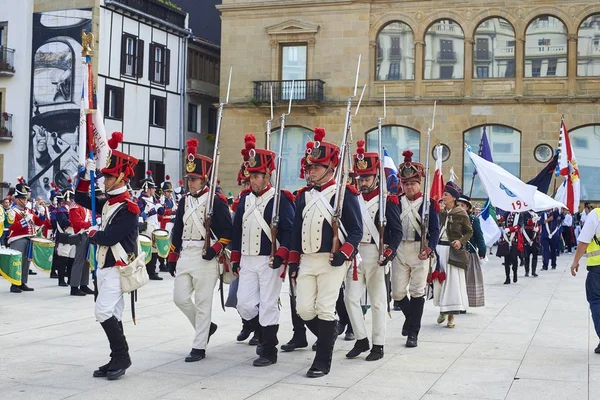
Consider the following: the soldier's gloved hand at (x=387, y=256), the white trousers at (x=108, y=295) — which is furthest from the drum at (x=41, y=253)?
the soldier's gloved hand at (x=387, y=256)

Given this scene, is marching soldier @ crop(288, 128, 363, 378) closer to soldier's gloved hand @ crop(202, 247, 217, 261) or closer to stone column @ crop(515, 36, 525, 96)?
soldier's gloved hand @ crop(202, 247, 217, 261)

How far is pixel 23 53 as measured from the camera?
35.0 m

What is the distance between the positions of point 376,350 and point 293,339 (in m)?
1.02

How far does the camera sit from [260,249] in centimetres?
845

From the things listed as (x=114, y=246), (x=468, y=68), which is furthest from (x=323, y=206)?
(x=468, y=68)

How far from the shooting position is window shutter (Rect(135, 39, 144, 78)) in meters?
35.7

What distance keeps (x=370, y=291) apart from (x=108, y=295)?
280 centimetres

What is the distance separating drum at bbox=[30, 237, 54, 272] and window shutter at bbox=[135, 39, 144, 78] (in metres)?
21.6

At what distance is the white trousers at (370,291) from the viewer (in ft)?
28.1

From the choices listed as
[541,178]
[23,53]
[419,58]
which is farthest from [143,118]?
[541,178]

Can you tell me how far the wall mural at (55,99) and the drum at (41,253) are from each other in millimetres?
19637

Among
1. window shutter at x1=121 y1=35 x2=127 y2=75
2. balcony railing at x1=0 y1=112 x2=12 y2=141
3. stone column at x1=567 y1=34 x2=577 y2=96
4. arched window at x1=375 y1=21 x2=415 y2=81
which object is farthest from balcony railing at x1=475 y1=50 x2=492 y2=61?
balcony railing at x1=0 y1=112 x2=12 y2=141

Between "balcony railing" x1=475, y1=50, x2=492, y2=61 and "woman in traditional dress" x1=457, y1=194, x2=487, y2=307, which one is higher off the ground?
"balcony railing" x1=475, y1=50, x2=492, y2=61

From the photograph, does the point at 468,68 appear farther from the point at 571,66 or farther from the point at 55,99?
the point at 55,99
